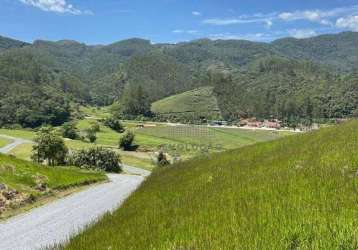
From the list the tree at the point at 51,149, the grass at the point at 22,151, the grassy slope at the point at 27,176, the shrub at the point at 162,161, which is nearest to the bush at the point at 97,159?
the tree at the point at 51,149

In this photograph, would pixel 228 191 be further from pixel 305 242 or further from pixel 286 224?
pixel 305 242

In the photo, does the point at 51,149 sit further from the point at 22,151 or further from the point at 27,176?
the point at 27,176

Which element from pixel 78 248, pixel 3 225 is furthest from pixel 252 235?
pixel 3 225

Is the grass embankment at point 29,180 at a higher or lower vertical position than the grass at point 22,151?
higher

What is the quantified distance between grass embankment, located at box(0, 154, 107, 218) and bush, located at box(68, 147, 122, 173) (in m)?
60.3

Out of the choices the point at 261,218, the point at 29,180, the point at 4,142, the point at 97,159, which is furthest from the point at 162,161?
the point at 261,218

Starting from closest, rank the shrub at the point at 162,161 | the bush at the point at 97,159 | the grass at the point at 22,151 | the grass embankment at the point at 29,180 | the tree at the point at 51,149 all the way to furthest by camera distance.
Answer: the grass embankment at the point at 29,180 < the tree at the point at 51,149 < the bush at the point at 97,159 < the shrub at the point at 162,161 < the grass at the point at 22,151

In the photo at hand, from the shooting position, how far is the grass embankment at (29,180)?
149 feet

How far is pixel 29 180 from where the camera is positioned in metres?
51.8

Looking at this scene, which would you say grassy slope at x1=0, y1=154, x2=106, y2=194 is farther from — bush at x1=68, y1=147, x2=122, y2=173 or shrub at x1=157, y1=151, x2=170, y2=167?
shrub at x1=157, y1=151, x2=170, y2=167

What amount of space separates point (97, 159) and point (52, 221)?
3766 inches

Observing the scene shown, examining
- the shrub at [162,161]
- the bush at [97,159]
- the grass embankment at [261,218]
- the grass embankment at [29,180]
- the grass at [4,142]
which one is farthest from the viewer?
the grass at [4,142]

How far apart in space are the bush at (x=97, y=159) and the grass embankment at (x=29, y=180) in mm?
60274

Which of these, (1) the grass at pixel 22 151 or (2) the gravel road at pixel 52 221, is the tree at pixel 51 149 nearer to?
(1) the grass at pixel 22 151
